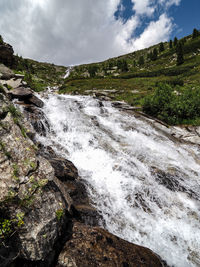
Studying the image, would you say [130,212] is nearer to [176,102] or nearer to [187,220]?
[187,220]

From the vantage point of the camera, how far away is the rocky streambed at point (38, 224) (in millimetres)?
3439

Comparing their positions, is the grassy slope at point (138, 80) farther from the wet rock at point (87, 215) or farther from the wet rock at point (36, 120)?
the wet rock at point (87, 215)

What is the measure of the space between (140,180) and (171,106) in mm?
13719

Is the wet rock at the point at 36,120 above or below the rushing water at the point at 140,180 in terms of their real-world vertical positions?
above

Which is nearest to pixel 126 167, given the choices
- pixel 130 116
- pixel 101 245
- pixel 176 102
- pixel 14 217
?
pixel 101 245

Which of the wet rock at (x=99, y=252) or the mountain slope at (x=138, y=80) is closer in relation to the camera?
the wet rock at (x=99, y=252)

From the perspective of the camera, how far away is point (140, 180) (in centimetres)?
841

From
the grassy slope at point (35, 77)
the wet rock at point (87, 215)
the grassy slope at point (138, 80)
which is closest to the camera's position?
the wet rock at point (87, 215)

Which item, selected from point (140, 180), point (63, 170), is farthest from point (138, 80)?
point (63, 170)

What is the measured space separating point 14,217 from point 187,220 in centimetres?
721

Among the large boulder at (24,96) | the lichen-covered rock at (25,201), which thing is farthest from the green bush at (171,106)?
the lichen-covered rock at (25,201)

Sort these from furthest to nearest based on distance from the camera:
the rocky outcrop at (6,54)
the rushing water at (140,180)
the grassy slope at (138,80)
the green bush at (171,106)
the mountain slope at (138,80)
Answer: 1. the mountain slope at (138,80)
2. the grassy slope at (138,80)
3. the rocky outcrop at (6,54)
4. the green bush at (171,106)
5. the rushing water at (140,180)

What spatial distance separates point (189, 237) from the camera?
5.96m

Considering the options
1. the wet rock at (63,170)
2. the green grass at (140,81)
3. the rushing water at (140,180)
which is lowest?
the rushing water at (140,180)
